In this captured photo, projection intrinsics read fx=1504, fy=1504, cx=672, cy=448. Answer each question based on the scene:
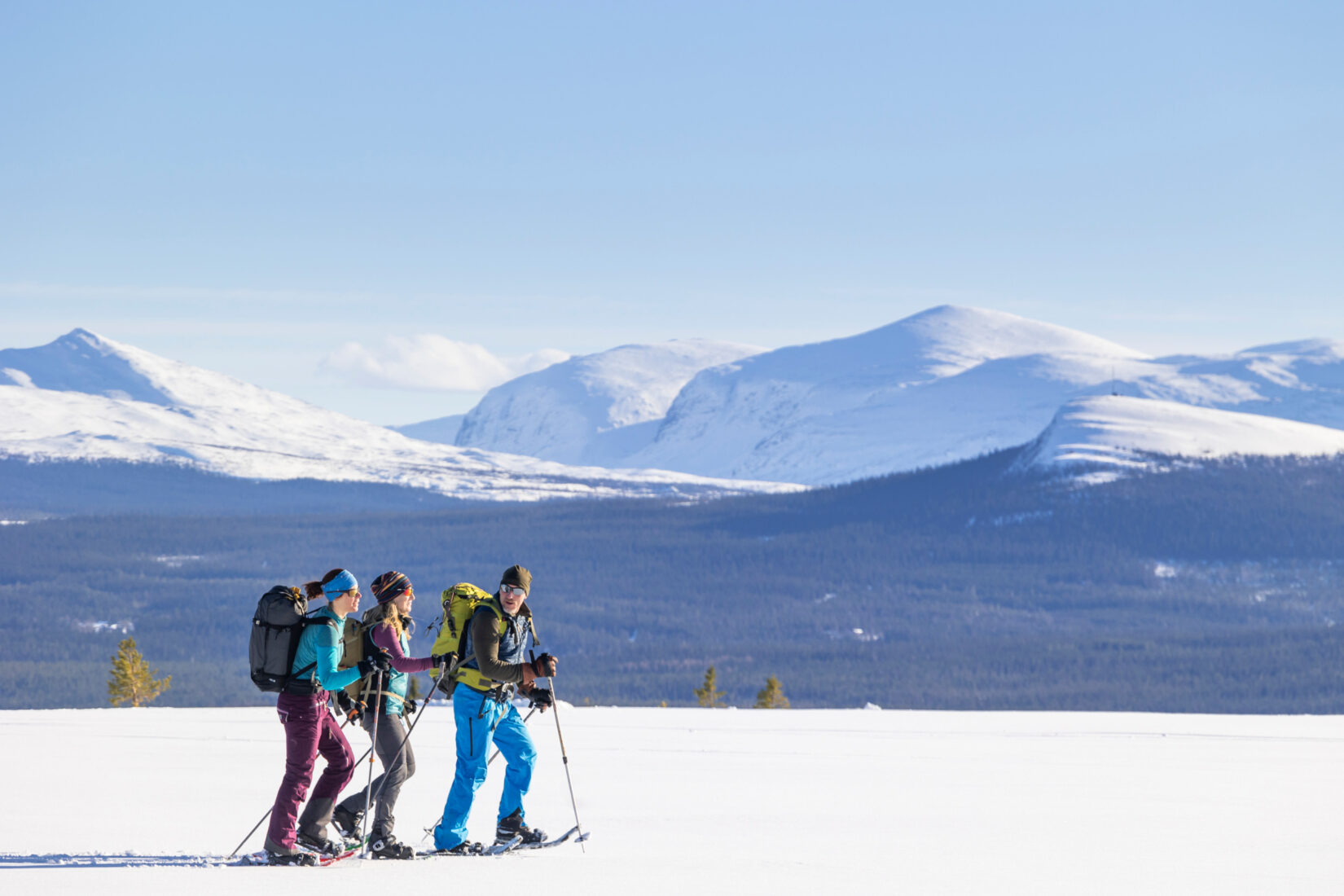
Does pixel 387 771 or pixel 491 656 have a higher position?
pixel 491 656

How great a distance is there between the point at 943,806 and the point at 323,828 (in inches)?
279

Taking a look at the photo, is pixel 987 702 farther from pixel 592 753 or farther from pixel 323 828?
pixel 323 828

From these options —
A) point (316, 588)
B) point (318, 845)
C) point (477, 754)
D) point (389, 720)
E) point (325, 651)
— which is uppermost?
point (316, 588)

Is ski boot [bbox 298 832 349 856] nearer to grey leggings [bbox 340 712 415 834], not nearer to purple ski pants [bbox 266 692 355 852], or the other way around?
purple ski pants [bbox 266 692 355 852]

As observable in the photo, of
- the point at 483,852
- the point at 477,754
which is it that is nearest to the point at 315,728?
the point at 477,754

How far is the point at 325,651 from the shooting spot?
11695mm

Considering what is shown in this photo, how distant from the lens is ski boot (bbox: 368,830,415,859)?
40.0ft

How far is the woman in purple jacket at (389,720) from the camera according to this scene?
12250 mm

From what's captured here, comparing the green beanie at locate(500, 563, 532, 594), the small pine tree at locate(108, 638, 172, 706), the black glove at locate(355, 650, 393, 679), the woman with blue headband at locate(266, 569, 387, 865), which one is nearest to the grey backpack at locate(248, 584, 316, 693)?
the woman with blue headband at locate(266, 569, 387, 865)

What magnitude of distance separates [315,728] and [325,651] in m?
0.71

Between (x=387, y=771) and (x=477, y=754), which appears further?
(x=387, y=771)

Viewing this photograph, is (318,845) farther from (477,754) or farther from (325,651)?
(325,651)

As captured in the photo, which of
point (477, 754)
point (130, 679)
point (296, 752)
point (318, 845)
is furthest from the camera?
point (130, 679)

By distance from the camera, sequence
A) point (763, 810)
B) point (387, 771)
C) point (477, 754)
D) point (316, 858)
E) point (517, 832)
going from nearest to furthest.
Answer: point (316, 858) → point (477, 754) → point (387, 771) → point (517, 832) → point (763, 810)
